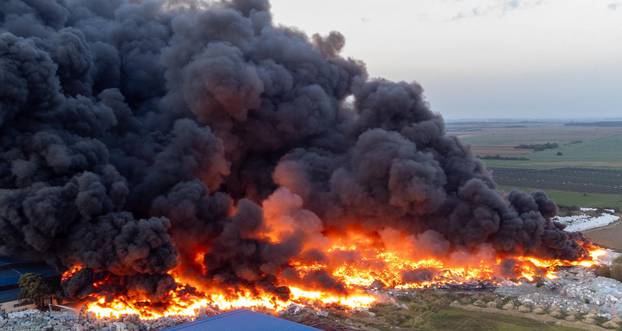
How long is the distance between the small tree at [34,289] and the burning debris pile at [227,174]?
161 cm

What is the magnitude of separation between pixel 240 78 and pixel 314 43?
15114mm

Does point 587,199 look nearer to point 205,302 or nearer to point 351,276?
point 351,276

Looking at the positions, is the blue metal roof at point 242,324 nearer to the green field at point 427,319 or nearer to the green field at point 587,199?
the green field at point 427,319

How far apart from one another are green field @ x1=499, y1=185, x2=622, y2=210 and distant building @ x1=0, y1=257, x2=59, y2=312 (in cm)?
5499

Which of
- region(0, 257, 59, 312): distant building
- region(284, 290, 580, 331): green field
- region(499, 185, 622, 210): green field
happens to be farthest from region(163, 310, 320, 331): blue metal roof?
region(499, 185, 622, 210): green field

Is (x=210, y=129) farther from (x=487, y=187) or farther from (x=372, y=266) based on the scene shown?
(x=487, y=187)

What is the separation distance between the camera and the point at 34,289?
120 feet

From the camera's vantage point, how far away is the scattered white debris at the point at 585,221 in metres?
59.0

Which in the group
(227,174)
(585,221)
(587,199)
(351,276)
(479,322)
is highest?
(227,174)

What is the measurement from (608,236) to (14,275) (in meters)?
47.6

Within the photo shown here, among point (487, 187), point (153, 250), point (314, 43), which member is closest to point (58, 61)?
point (153, 250)

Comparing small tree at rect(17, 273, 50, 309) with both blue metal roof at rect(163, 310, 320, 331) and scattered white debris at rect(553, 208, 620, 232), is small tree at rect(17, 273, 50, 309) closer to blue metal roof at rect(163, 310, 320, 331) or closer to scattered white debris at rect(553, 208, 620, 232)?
blue metal roof at rect(163, 310, 320, 331)

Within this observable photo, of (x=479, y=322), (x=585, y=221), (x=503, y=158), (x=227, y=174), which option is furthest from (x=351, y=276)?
(x=503, y=158)

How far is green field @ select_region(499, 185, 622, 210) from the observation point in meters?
71.2
